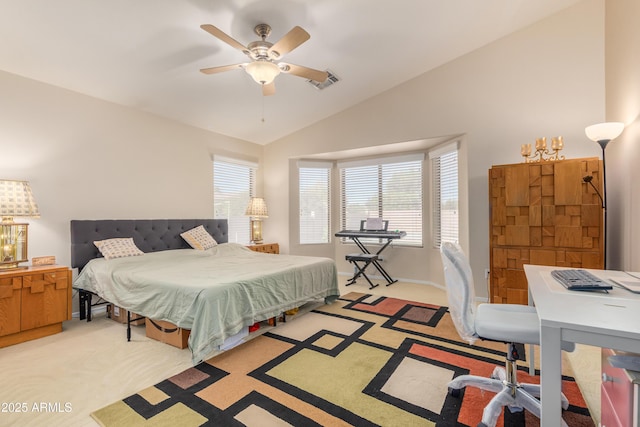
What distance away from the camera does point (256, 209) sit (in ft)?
17.0

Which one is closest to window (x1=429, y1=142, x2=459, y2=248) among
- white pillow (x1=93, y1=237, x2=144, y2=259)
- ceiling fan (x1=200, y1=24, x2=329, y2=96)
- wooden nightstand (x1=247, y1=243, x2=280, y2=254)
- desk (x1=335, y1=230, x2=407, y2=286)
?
desk (x1=335, y1=230, x2=407, y2=286)

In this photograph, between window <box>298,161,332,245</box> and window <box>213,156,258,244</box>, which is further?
window <box>298,161,332,245</box>

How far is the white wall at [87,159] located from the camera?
3016mm

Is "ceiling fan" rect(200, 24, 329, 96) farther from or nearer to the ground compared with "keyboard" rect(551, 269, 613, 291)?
farther from the ground

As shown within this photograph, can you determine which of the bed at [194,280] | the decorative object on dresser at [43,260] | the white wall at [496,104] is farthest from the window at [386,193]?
the decorative object on dresser at [43,260]

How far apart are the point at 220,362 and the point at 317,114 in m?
3.94

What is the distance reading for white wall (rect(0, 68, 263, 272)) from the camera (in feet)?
9.89

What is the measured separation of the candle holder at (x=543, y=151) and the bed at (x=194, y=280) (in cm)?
253

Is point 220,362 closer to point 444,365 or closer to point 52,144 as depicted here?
point 444,365

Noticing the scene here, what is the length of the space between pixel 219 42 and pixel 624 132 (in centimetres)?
367

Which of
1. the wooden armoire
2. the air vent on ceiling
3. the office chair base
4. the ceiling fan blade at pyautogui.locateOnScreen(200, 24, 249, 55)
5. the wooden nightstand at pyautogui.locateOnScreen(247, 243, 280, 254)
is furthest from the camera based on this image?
the wooden nightstand at pyautogui.locateOnScreen(247, 243, 280, 254)

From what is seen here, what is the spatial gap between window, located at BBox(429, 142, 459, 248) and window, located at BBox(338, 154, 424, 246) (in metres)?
0.27

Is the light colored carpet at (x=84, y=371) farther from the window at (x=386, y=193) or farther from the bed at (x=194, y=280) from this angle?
the window at (x=386, y=193)

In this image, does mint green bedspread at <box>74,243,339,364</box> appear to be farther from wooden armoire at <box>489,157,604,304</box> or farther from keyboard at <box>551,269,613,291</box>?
keyboard at <box>551,269,613,291</box>
